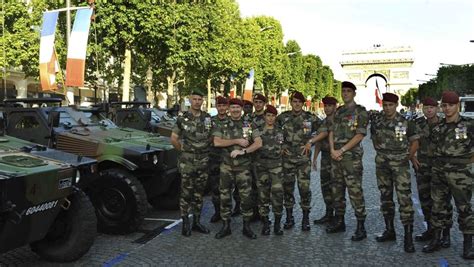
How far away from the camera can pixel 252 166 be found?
22.6 ft

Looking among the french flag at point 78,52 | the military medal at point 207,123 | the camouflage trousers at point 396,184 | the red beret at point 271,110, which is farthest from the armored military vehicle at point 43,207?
the french flag at point 78,52

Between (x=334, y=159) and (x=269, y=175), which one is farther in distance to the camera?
(x=269, y=175)

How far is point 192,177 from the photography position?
21.4ft

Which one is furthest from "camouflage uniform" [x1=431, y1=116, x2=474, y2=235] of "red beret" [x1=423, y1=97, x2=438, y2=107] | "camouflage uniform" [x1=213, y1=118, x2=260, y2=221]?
"camouflage uniform" [x1=213, y1=118, x2=260, y2=221]

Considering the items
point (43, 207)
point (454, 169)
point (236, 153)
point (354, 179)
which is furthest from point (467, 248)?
point (43, 207)

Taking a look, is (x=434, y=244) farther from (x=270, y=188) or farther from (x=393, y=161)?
(x=270, y=188)

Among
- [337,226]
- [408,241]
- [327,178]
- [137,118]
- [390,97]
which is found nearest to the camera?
[408,241]

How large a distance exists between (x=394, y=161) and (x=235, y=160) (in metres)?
1.88

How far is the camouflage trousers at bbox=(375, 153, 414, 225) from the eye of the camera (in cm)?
593

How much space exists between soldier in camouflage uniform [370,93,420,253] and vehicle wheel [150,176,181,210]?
10.6ft

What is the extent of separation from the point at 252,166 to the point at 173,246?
1528 mm

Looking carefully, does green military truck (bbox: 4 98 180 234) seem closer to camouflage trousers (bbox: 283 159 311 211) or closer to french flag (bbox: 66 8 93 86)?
camouflage trousers (bbox: 283 159 311 211)

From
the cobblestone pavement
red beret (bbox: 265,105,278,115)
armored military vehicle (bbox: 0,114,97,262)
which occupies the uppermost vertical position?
red beret (bbox: 265,105,278,115)

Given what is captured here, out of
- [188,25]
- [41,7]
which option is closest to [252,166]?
[188,25]
